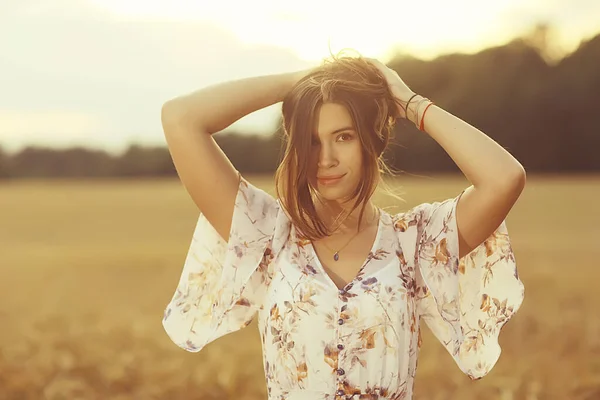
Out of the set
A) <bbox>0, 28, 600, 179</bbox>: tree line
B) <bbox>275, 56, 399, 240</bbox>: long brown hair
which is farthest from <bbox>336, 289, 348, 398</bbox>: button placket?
<bbox>0, 28, 600, 179</bbox>: tree line

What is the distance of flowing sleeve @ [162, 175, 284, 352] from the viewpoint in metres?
2.53

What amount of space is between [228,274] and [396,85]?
816 mm

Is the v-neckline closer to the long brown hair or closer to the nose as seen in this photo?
the long brown hair

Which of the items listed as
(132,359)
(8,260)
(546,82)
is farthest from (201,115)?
(546,82)

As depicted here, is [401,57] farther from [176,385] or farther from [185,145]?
[185,145]

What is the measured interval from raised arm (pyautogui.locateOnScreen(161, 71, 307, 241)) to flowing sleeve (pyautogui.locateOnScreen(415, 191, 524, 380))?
2.08ft

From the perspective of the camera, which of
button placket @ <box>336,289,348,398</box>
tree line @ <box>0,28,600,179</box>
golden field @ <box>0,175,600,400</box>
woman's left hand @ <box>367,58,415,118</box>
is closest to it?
button placket @ <box>336,289,348,398</box>

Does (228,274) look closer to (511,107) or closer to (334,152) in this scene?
(334,152)

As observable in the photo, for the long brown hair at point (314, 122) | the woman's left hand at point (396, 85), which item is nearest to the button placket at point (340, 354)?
the long brown hair at point (314, 122)

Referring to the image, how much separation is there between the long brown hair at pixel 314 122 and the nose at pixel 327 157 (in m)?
0.04

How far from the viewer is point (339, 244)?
2529mm

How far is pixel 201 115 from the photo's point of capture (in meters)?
2.44

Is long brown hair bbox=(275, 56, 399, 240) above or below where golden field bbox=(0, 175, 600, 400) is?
above

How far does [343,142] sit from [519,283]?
773 millimetres
